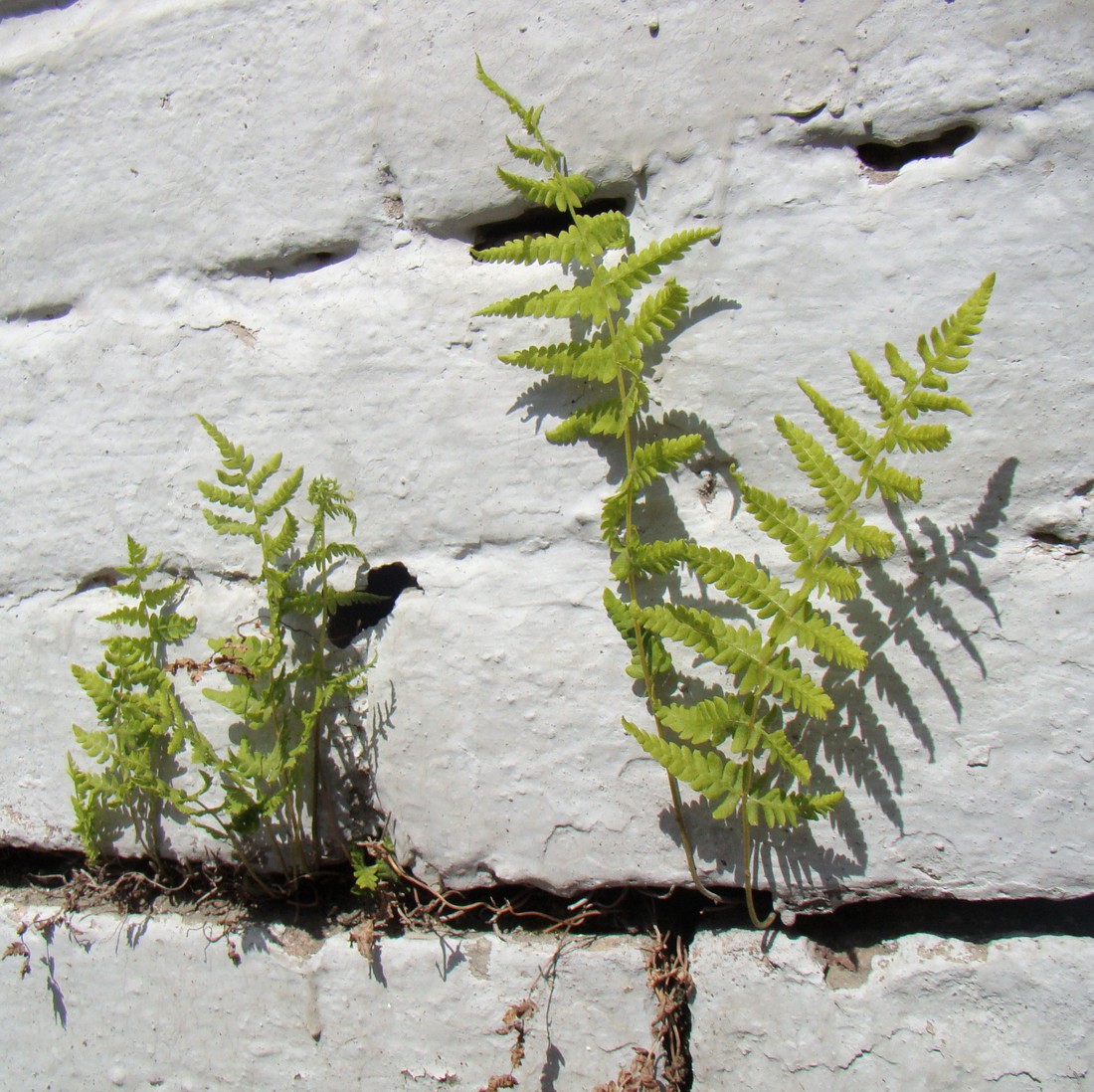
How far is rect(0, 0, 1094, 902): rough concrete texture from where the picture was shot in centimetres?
169

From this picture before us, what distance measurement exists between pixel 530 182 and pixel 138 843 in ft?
5.58

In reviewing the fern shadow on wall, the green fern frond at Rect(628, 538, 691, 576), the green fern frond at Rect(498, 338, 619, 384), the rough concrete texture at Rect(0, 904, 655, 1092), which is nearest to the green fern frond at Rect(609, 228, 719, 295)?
the green fern frond at Rect(498, 338, 619, 384)

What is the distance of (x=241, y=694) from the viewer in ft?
6.33

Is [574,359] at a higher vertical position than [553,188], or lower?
lower

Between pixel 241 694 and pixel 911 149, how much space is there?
169 cm

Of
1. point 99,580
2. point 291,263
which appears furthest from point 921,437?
point 99,580

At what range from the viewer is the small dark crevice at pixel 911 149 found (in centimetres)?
177

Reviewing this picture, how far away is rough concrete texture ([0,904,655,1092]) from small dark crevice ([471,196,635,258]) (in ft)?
4.86

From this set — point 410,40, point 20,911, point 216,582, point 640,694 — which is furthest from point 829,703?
point 20,911

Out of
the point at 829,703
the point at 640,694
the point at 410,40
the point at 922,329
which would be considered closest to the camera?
the point at 829,703

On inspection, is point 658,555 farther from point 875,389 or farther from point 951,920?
point 951,920

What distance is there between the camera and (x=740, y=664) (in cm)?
165

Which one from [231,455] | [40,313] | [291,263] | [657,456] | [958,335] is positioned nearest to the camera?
[958,335]

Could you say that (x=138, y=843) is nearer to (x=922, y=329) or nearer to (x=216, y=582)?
(x=216, y=582)
